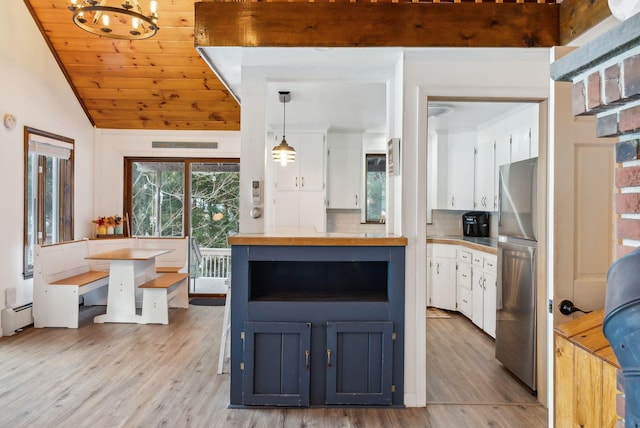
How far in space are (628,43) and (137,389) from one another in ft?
10.9

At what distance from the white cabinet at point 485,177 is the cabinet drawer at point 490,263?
692 millimetres

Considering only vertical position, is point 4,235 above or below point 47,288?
above

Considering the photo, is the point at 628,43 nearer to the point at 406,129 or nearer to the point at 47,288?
the point at 406,129

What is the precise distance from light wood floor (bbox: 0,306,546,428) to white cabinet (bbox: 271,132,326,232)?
221 centimetres

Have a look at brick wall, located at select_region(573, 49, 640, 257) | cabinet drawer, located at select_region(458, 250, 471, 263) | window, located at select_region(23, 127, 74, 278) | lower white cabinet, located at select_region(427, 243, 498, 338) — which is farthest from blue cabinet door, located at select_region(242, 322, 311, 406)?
window, located at select_region(23, 127, 74, 278)

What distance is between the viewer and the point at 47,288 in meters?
4.56

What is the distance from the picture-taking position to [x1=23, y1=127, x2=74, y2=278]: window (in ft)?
15.2

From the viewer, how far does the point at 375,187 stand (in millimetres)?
6332

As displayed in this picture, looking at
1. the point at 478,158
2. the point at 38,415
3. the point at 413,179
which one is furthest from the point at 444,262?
the point at 38,415

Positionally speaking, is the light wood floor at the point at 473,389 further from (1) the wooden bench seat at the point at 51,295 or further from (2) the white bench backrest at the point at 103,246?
(2) the white bench backrest at the point at 103,246

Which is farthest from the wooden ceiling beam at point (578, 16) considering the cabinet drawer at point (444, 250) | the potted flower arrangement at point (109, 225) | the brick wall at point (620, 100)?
the potted flower arrangement at point (109, 225)

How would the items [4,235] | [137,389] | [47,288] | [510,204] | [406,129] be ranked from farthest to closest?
1. [47,288]
2. [4,235]
3. [510,204]
4. [137,389]
5. [406,129]

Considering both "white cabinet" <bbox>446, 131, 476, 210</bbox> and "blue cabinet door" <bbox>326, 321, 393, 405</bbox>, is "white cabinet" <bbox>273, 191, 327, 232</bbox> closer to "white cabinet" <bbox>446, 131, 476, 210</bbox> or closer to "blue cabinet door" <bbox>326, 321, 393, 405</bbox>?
"white cabinet" <bbox>446, 131, 476, 210</bbox>

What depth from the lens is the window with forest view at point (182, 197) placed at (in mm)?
6176
